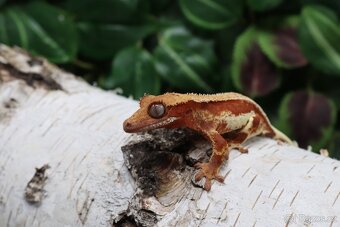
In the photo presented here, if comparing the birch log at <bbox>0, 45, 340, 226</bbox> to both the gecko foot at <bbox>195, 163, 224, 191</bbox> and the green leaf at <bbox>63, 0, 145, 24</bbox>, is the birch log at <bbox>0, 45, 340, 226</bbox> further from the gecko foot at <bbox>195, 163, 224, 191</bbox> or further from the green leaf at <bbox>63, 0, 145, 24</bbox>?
the green leaf at <bbox>63, 0, 145, 24</bbox>

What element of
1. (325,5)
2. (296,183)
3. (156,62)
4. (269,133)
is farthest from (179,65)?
(296,183)

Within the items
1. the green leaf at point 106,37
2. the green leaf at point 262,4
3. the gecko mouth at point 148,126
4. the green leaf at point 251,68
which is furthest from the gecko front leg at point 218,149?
the green leaf at point 106,37

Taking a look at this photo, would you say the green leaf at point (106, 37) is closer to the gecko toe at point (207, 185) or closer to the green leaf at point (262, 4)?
the green leaf at point (262, 4)

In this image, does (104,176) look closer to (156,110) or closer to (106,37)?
(156,110)

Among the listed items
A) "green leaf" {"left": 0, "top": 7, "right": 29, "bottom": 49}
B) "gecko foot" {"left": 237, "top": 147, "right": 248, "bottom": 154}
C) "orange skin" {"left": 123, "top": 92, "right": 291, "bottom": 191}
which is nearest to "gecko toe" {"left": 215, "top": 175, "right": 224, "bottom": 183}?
"orange skin" {"left": 123, "top": 92, "right": 291, "bottom": 191}

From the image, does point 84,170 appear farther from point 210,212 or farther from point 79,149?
point 210,212
